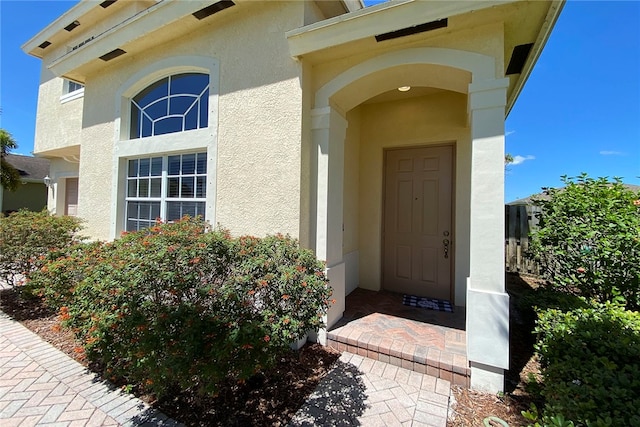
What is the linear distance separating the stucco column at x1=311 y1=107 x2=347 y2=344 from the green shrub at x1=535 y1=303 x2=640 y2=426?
8.40ft

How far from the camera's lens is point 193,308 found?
93.4 inches

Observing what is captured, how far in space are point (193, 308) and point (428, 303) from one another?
4436 millimetres

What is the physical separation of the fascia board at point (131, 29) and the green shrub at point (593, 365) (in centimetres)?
670

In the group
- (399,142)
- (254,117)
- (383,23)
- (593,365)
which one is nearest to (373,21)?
(383,23)

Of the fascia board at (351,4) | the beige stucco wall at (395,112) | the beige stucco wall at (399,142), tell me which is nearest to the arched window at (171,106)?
the beige stucco wall at (395,112)

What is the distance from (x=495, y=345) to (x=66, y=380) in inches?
205

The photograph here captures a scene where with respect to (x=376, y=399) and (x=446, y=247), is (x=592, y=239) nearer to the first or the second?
(x=446, y=247)

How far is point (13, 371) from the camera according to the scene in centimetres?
331

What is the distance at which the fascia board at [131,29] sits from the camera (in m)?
4.66

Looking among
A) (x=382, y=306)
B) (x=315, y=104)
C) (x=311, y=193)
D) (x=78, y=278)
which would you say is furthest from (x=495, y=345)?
(x=78, y=278)

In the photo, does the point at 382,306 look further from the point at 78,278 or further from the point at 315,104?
the point at 78,278

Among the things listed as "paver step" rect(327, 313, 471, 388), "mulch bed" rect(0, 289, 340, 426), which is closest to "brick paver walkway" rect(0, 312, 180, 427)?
"mulch bed" rect(0, 289, 340, 426)

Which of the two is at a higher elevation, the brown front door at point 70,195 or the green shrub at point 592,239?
the brown front door at point 70,195

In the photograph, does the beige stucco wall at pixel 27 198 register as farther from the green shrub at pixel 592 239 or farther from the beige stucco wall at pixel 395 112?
the green shrub at pixel 592 239
